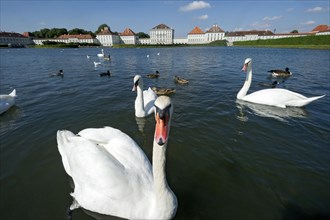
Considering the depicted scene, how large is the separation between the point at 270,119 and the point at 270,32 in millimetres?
168966

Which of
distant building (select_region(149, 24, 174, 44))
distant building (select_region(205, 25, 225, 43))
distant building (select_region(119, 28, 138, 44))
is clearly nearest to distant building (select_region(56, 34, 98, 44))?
distant building (select_region(119, 28, 138, 44))

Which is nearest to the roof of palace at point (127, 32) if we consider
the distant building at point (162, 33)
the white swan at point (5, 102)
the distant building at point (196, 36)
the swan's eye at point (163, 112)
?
the distant building at point (162, 33)

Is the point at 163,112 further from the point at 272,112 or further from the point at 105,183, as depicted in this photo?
the point at 272,112

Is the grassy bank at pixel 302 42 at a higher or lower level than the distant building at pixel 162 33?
lower

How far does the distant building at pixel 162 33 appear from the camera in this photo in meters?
146

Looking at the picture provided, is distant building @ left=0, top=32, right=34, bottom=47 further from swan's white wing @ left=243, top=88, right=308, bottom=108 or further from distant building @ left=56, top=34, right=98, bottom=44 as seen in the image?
swan's white wing @ left=243, top=88, right=308, bottom=108

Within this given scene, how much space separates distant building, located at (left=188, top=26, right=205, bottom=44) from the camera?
6255 inches

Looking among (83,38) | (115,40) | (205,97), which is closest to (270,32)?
(115,40)

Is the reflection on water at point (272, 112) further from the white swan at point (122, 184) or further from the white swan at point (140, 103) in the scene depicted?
the white swan at point (122, 184)

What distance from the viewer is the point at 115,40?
142000 mm

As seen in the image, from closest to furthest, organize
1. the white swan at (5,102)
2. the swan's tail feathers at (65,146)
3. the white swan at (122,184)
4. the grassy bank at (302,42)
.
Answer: the white swan at (122,184), the swan's tail feathers at (65,146), the white swan at (5,102), the grassy bank at (302,42)

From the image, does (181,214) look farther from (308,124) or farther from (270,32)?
(270,32)

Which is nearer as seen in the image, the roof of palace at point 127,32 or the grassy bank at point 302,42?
the grassy bank at point 302,42

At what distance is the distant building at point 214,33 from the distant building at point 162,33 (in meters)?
31.8
